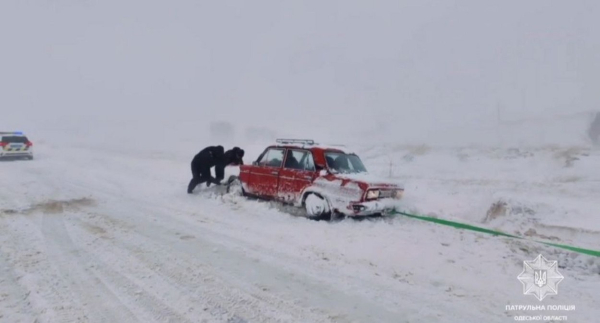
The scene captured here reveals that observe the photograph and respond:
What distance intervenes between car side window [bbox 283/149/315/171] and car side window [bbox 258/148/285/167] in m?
0.25

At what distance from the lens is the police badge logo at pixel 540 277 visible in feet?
13.7

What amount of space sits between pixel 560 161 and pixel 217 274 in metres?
28.1

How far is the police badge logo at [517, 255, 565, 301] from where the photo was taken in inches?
164

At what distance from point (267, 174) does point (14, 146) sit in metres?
17.4

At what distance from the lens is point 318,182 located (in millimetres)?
7320

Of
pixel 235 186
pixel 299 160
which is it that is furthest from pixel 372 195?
pixel 235 186

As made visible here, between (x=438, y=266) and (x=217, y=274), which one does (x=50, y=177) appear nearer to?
(x=217, y=274)

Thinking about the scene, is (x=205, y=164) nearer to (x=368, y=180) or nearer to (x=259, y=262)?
(x=368, y=180)

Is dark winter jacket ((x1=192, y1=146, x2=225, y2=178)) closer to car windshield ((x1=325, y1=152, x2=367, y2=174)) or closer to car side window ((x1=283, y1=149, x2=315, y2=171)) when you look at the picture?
car side window ((x1=283, y1=149, x2=315, y2=171))

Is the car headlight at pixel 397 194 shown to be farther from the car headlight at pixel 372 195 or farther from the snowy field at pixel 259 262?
the car headlight at pixel 372 195

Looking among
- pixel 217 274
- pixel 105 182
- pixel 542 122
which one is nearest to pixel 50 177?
pixel 105 182

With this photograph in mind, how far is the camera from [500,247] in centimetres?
564

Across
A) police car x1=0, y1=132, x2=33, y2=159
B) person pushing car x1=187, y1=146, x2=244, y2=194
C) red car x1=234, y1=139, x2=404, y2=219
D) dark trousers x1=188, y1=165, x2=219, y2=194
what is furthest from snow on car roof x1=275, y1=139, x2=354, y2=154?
police car x1=0, y1=132, x2=33, y2=159

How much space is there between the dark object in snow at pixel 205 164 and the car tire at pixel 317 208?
367 cm
